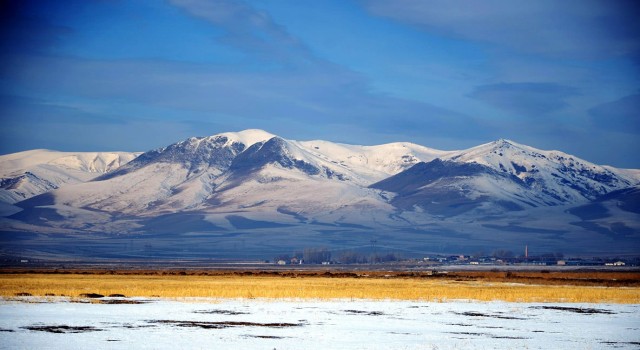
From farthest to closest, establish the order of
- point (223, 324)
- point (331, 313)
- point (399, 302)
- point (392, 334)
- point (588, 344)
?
point (399, 302) → point (331, 313) → point (223, 324) → point (392, 334) → point (588, 344)

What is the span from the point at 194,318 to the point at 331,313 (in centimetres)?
767

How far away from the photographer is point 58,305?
5000 centimetres

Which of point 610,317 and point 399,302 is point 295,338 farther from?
point 399,302

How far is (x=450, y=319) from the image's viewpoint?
4425 centimetres

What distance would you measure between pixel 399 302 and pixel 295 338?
22.5m

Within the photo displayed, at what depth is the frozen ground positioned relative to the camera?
111ft

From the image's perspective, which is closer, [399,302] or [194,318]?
[194,318]

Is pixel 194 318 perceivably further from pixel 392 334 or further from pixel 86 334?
pixel 392 334

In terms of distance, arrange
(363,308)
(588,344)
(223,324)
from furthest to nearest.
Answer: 1. (363,308)
2. (223,324)
3. (588,344)

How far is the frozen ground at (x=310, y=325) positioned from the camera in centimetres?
3378

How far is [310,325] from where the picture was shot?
40156 mm

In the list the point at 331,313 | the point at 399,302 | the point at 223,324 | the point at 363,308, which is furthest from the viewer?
the point at 399,302

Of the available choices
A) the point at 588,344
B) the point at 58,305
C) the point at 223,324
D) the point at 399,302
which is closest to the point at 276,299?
the point at 399,302

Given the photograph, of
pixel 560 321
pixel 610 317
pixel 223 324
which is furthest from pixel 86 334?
pixel 610 317
